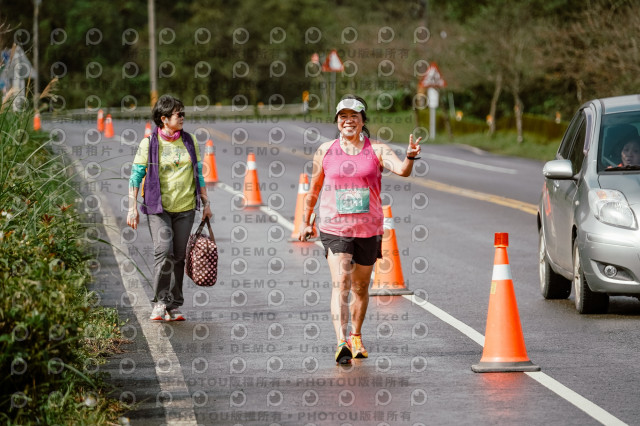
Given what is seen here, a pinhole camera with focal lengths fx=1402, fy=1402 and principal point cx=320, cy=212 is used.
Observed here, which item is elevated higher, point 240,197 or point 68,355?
point 68,355

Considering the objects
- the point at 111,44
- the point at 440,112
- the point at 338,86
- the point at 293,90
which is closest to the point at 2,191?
the point at 440,112

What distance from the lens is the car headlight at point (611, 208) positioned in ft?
37.2

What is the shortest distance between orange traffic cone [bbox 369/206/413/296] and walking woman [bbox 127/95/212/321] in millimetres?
2172

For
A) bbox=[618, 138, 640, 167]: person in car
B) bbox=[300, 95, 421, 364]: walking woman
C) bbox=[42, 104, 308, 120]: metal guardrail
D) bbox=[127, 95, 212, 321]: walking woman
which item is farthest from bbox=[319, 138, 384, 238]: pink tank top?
bbox=[42, 104, 308, 120]: metal guardrail

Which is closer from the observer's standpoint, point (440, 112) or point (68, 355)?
point (68, 355)

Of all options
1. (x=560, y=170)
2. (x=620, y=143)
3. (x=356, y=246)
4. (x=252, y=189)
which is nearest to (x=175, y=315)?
(x=356, y=246)

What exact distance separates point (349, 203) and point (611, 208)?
3.02 meters

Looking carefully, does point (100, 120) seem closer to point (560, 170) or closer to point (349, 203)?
point (560, 170)

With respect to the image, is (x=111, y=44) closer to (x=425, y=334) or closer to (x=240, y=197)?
(x=240, y=197)

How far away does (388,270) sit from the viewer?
1316 centimetres

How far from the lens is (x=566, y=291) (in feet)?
42.1

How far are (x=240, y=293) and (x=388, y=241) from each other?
1.48 m

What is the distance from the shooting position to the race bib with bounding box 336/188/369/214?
369 inches

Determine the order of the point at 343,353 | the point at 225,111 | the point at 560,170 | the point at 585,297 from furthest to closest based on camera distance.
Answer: the point at 225,111 → the point at 585,297 → the point at 560,170 → the point at 343,353
